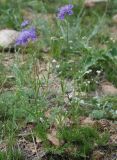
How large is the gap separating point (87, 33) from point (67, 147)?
5.03 feet

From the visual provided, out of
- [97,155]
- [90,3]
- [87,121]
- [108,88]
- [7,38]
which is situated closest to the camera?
[97,155]

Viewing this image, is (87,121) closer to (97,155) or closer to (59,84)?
(97,155)

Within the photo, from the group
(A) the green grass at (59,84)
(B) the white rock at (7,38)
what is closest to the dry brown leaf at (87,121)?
(A) the green grass at (59,84)

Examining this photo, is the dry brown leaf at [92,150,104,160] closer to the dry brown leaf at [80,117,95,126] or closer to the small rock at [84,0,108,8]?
the dry brown leaf at [80,117,95,126]

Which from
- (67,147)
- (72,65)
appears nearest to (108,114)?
(67,147)

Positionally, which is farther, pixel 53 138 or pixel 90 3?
pixel 90 3

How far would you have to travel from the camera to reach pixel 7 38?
157 inches

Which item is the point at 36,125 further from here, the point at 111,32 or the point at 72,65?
the point at 111,32

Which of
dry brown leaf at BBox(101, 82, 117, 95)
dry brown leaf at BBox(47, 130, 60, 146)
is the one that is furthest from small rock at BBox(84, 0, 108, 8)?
dry brown leaf at BBox(47, 130, 60, 146)

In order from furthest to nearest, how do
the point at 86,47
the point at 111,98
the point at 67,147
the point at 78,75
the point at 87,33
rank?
the point at 87,33
the point at 86,47
the point at 78,75
the point at 111,98
the point at 67,147

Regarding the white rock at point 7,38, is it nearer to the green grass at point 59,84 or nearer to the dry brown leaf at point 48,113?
the green grass at point 59,84

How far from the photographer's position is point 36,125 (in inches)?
116

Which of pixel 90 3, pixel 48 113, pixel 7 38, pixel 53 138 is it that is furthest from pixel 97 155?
pixel 90 3

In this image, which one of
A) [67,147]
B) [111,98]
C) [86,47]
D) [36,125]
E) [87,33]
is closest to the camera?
[67,147]
